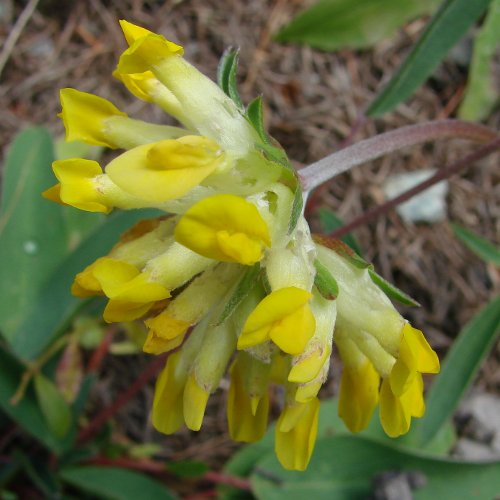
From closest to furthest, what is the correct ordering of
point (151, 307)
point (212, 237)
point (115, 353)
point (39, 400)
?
point (212, 237), point (151, 307), point (39, 400), point (115, 353)

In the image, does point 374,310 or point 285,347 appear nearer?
point 285,347

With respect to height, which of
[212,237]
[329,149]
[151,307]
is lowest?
[329,149]

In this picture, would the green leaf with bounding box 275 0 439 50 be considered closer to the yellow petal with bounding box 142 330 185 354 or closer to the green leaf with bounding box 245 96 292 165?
the green leaf with bounding box 245 96 292 165

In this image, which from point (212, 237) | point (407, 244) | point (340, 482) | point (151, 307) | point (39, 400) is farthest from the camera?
point (407, 244)

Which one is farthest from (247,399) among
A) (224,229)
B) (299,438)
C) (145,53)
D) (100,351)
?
(100,351)

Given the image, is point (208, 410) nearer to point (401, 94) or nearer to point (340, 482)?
point (340, 482)

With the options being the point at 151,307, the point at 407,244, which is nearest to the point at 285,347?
the point at 151,307
